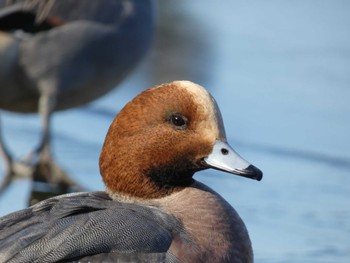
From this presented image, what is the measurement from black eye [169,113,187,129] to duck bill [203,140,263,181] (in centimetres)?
13

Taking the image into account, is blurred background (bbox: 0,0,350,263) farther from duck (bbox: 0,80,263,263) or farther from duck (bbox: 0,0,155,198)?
duck (bbox: 0,80,263,263)

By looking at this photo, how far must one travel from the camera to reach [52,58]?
654cm

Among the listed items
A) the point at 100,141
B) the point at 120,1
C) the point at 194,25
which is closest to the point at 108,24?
the point at 120,1

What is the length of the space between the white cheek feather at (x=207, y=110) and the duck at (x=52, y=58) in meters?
2.45

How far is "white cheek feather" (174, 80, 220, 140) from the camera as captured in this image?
3.99 m

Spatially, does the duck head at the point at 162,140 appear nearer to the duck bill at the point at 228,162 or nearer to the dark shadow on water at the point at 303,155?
the duck bill at the point at 228,162

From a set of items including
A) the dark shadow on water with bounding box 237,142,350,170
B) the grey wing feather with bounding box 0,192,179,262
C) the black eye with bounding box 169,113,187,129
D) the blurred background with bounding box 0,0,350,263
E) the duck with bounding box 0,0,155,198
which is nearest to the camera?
the grey wing feather with bounding box 0,192,179,262

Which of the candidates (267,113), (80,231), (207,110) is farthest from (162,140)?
(267,113)

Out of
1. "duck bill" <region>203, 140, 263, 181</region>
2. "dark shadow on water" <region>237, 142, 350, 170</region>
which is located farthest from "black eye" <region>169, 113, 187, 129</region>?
"dark shadow on water" <region>237, 142, 350, 170</region>

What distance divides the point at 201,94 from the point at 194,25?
→ 6.32 metres

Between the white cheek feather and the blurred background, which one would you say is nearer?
the white cheek feather

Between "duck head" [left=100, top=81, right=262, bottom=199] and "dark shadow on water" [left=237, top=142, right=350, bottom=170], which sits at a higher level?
"duck head" [left=100, top=81, right=262, bottom=199]

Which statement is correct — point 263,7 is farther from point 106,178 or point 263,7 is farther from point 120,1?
point 106,178

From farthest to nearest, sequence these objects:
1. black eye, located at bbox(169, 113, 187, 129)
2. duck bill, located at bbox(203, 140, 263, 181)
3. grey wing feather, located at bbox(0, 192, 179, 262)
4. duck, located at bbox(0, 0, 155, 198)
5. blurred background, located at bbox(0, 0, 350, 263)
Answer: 1. duck, located at bbox(0, 0, 155, 198)
2. blurred background, located at bbox(0, 0, 350, 263)
3. black eye, located at bbox(169, 113, 187, 129)
4. duck bill, located at bbox(203, 140, 263, 181)
5. grey wing feather, located at bbox(0, 192, 179, 262)
